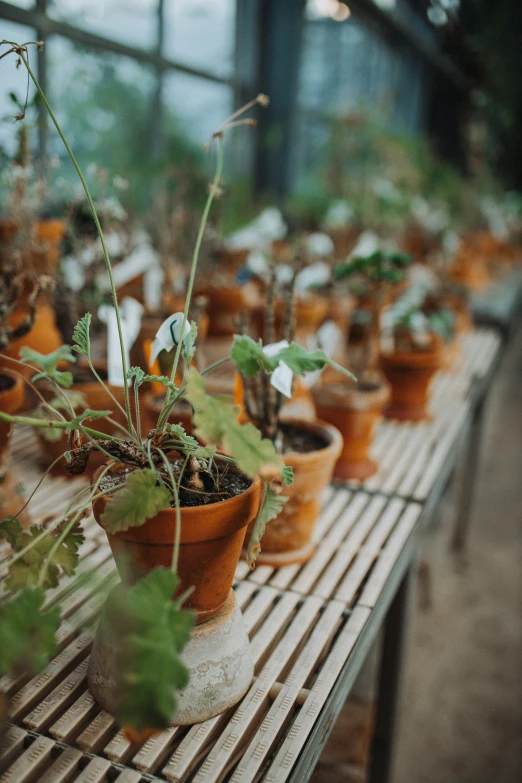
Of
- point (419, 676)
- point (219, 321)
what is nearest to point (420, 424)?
point (219, 321)

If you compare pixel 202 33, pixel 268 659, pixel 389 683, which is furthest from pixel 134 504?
pixel 202 33

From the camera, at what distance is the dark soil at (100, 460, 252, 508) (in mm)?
822

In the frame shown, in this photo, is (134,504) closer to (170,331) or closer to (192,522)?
(192,522)

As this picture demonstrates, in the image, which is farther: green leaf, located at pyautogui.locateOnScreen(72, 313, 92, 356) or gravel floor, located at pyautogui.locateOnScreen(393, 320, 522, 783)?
gravel floor, located at pyautogui.locateOnScreen(393, 320, 522, 783)

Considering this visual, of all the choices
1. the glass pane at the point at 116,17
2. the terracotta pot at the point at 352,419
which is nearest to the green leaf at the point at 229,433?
the terracotta pot at the point at 352,419

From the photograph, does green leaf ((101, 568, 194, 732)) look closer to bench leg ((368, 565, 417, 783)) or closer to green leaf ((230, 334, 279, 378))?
green leaf ((230, 334, 279, 378))

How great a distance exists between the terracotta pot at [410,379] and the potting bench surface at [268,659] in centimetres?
44

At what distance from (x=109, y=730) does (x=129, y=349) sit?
790 mm

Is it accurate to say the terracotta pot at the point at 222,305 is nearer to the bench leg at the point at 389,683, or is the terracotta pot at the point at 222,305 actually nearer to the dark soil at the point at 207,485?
the bench leg at the point at 389,683

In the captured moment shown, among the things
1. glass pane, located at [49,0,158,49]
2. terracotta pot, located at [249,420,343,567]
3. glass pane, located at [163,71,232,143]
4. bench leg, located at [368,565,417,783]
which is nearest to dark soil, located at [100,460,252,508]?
terracotta pot, located at [249,420,343,567]

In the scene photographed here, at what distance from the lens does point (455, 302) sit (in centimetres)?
263

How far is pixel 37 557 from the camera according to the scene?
0.71m

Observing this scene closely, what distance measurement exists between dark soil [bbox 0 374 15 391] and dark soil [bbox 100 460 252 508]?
0.46 metres

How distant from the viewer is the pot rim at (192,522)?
2.43 ft
